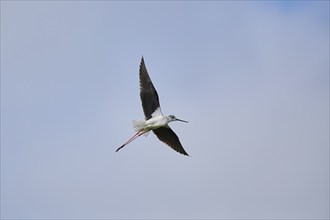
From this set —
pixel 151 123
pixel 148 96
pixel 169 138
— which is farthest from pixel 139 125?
pixel 169 138

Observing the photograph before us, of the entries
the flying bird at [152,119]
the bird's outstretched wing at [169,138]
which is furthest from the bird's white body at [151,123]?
the bird's outstretched wing at [169,138]

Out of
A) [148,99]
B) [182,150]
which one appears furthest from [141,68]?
[182,150]

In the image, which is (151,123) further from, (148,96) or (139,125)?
(148,96)

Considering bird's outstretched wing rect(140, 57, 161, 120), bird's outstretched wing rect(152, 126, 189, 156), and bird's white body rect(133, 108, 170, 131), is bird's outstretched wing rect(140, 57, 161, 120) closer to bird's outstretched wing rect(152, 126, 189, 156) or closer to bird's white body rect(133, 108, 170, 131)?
bird's white body rect(133, 108, 170, 131)

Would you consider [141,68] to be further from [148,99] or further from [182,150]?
[182,150]

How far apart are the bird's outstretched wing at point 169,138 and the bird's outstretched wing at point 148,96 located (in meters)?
0.81

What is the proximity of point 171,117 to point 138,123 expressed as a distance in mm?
1279

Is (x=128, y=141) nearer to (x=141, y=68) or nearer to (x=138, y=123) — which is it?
(x=138, y=123)

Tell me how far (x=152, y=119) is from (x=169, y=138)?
1235mm

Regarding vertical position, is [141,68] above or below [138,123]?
above

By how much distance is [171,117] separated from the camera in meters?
28.5

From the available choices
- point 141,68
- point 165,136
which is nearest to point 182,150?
point 165,136

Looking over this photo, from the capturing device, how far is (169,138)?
28.8 m

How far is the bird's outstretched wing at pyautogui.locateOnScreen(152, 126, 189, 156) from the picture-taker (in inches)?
1130
